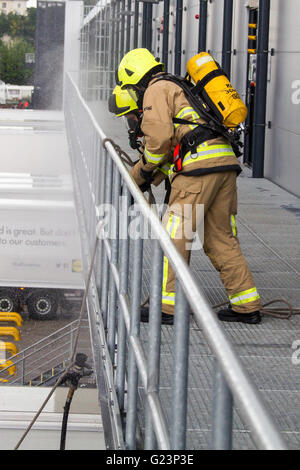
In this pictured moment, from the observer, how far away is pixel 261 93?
11180mm

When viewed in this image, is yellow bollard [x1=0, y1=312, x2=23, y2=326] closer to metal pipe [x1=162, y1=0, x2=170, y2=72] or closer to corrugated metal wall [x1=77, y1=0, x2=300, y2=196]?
metal pipe [x1=162, y1=0, x2=170, y2=72]

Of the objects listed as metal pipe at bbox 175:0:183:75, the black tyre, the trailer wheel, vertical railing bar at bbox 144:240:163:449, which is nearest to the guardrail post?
vertical railing bar at bbox 144:240:163:449

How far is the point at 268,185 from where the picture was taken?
1086 cm

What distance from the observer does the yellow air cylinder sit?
430 centimetres

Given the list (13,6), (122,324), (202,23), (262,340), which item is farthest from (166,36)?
(13,6)

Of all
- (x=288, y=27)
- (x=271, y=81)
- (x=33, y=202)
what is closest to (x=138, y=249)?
(x=288, y=27)

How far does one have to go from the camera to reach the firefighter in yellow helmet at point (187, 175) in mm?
4254

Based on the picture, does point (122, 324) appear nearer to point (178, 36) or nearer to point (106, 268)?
point (106, 268)

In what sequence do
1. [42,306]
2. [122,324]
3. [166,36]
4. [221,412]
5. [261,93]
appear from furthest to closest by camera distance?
1. [42,306]
2. [166,36]
3. [261,93]
4. [122,324]
5. [221,412]

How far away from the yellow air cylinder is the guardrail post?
273 cm

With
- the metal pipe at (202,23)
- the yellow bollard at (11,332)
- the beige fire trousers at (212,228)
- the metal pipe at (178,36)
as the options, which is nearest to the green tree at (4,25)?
the yellow bollard at (11,332)

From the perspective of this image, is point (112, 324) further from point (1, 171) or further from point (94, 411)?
point (1, 171)

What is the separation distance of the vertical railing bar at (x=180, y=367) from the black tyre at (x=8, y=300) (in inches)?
1072

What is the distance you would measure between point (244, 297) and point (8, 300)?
996 inches
